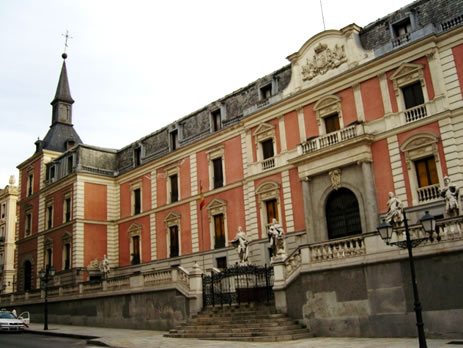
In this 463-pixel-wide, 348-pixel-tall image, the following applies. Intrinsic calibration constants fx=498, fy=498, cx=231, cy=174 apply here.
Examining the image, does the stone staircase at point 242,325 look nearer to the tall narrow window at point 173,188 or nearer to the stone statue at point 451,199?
the stone statue at point 451,199

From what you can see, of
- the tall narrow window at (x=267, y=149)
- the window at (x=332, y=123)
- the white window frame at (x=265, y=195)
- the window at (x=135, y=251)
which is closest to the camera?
the window at (x=332, y=123)

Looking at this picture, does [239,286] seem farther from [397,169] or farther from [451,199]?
[451,199]

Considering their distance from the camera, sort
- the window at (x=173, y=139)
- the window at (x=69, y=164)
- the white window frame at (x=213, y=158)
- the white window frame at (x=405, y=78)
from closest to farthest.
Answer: the white window frame at (x=405, y=78), the white window frame at (x=213, y=158), the window at (x=173, y=139), the window at (x=69, y=164)

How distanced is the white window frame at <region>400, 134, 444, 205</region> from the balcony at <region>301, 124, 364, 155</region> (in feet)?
7.51

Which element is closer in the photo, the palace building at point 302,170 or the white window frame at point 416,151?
the palace building at point 302,170

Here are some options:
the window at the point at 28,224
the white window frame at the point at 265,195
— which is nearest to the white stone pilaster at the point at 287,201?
the white window frame at the point at 265,195

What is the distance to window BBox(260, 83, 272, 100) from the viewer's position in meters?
29.1

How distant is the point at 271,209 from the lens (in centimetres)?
2720

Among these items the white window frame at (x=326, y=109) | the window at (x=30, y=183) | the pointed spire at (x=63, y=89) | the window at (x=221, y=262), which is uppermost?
the pointed spire at (x=63, y=89)

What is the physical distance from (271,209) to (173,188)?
30.2 feet

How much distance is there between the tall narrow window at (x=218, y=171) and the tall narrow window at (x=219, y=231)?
6.48ft

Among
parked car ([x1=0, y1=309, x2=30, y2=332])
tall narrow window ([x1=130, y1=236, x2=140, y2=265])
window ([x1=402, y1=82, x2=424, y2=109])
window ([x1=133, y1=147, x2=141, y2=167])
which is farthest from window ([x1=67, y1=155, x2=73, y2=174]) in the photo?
window ([x1=402, y1=82, x2=424, y2=109])

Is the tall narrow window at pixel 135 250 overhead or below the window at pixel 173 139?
below

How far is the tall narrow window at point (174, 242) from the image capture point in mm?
32344
